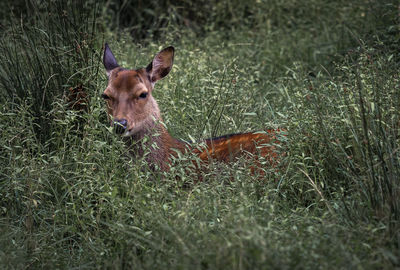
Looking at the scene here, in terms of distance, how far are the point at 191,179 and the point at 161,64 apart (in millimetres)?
1610

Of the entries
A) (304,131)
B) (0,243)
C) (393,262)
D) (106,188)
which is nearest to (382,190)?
(393,262)

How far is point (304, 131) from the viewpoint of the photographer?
4613 millimetres

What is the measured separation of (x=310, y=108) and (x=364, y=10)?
11.3 feet

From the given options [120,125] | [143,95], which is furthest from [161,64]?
[120,125]

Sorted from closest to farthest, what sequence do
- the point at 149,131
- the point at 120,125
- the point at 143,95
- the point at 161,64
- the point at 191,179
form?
the point at 191,179, the point at 120,125, the point at 149,131, the point at 143,95, the point at 161,64

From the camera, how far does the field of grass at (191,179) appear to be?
3.36 meters

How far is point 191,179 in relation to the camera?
4.36m

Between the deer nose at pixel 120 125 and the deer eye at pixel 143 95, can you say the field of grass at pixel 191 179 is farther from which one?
the deer eye at pixel 143 95

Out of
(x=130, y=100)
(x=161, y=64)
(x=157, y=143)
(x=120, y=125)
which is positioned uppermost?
(x=161, y=64)

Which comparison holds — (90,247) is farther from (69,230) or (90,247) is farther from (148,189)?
(148,189)

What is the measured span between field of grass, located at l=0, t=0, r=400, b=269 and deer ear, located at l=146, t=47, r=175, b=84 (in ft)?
1.24

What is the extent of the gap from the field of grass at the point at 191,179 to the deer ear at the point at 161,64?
38 cm

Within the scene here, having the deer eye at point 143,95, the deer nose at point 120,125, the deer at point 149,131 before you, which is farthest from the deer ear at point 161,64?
the deer nose at point 120,125

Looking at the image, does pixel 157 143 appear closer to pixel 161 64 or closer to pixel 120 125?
pixel 120 125
